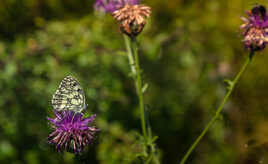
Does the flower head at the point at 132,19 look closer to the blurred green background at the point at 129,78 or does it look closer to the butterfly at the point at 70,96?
the butterfly at the point at 70,96

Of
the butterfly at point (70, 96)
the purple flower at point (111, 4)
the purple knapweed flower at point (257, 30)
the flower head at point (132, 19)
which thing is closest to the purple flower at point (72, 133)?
the butterfly at point (70, 96)

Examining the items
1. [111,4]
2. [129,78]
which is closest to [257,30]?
[111,4]

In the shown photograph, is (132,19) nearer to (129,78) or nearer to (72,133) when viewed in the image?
(72,133)

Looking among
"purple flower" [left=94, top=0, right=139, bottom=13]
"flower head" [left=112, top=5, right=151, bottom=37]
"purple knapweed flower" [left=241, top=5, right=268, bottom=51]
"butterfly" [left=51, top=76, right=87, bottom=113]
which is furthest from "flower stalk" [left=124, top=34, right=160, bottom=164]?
"purple knapweed flower" [left=241, top=5, right=268, bottom=51]

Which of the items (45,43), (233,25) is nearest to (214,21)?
(233,25)

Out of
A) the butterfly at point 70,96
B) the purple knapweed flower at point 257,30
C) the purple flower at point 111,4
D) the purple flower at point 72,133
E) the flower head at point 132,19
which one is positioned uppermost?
the purple flower at point 111,4
